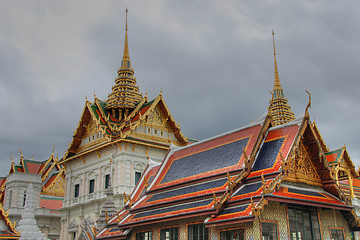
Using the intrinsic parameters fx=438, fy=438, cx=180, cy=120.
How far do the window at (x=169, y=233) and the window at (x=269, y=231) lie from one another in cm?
369

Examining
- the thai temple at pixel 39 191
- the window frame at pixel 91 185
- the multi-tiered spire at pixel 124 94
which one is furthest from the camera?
the thai temple at pixel 39 191

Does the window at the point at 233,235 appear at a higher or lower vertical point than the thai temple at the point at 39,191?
lower

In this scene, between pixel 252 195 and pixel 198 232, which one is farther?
pixel 198 232

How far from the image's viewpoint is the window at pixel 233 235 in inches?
525

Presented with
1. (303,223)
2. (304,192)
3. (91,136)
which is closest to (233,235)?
(303,223)

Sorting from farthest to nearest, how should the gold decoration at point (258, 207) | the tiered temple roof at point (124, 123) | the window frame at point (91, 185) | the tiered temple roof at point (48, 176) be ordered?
the tiered temple roof at point (48, 176) < the window frame at point (91, 185) < the tiered temple roof at point (124, 123) < the gold decoration at point (258, 207)

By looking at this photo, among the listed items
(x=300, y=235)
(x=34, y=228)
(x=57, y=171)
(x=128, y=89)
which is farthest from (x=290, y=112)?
(x=300, y=235)

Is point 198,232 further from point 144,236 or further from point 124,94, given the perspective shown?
point 124,94

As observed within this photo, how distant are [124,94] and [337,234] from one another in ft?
103

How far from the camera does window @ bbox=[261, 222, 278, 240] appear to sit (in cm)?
1338

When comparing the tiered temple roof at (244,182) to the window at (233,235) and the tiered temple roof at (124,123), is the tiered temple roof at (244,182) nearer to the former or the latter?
the window at (233,235)

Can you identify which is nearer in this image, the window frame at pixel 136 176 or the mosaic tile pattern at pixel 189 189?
the mosaic tile pattern at pixel 189 189

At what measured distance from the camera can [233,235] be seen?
44.8 feet

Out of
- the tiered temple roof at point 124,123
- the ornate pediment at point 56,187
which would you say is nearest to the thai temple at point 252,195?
the tiered temple roof at point 124,123
